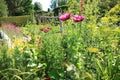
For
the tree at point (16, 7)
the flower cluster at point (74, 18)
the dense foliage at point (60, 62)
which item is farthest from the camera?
the tree at point (16, 7)

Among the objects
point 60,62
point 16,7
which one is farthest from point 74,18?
point 16,7

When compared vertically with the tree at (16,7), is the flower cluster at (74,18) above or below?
above

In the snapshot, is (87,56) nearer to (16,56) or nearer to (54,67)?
(54,67)

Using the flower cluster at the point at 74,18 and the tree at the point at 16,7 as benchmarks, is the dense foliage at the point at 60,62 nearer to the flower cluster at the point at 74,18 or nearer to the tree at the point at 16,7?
the flower cluster at the point at 74,18

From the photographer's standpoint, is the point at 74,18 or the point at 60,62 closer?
the point at 60,62

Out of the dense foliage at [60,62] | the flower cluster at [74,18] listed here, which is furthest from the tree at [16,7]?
the dense foliage at [60,62]

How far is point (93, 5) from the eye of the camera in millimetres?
4441

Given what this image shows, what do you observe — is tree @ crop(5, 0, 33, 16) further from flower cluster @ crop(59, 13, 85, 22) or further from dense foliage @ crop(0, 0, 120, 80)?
dense foliage @ crop(0, 0, 120, 80)

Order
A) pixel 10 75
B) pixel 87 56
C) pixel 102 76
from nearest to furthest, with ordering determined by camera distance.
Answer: pixel 102 76 → pixel 10 75 → pixel 87 56

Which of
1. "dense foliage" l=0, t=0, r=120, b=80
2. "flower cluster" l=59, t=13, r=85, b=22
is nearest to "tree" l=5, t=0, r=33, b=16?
"flower cluster" l=59, t=13, r=85, b=22

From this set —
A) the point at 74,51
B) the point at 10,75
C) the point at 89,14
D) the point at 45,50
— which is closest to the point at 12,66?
the point at 10,75

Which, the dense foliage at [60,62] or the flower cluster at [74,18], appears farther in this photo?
the flower cluster at [74,18]

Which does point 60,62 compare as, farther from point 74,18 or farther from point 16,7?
point 16,7

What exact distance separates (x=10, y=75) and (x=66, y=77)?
0.52 meters
